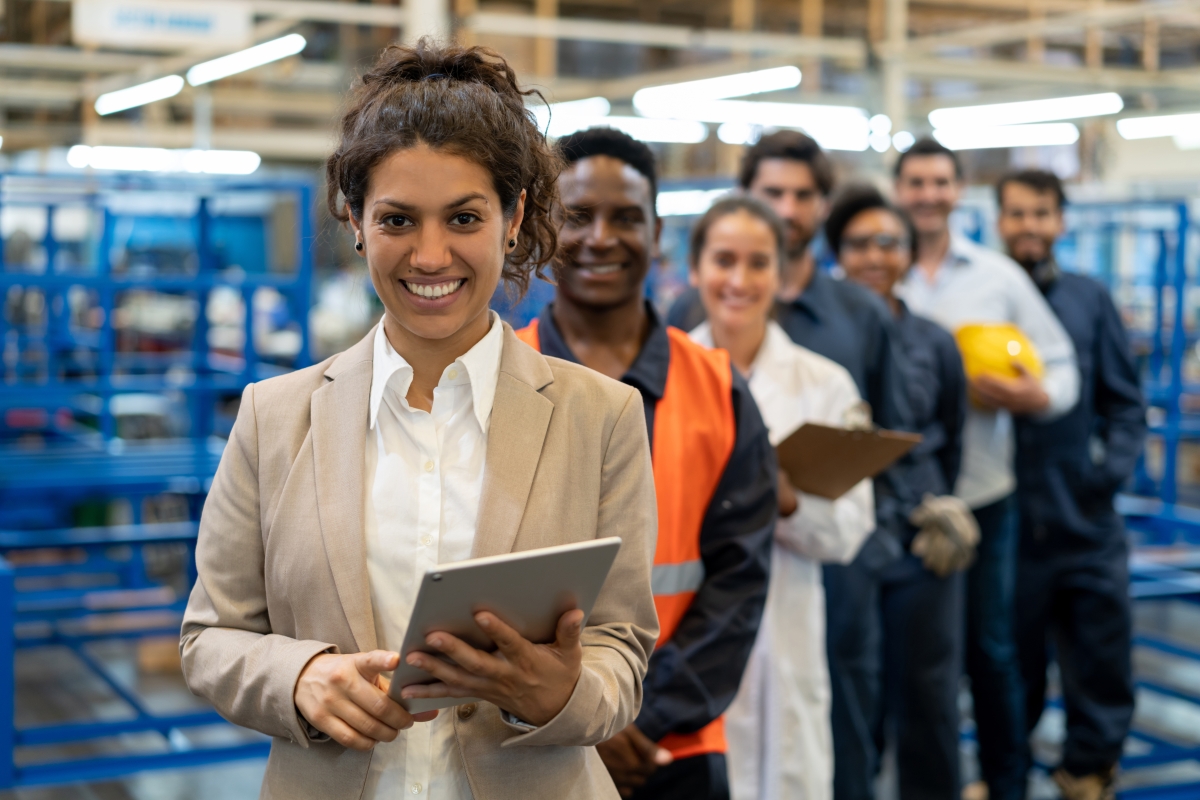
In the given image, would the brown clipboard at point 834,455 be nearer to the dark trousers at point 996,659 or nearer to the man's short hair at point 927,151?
the dark trousers at point 996,659

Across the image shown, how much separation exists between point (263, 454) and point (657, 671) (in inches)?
31.2

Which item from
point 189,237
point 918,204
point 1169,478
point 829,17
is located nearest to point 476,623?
point 918,204

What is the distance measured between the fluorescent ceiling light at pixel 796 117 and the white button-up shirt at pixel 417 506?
6403 millimetres

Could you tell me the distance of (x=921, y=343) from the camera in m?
3.34

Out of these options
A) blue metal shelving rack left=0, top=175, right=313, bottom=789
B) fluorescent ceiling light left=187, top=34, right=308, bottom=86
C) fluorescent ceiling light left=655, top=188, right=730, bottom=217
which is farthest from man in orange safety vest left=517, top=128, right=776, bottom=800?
fluorescent ceiling light left=655, top=188, right=730, bottom=217

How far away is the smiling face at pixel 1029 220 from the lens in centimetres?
403

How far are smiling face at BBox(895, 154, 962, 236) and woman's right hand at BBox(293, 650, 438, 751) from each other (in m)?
2.95

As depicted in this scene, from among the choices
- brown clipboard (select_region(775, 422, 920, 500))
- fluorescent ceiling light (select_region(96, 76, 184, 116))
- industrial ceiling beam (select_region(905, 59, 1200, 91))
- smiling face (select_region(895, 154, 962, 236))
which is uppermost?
industrial ceiling beam (select_region(905, 59, 1200, 91))

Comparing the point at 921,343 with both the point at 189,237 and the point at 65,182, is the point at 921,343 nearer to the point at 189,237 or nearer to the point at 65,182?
the point at 65,182

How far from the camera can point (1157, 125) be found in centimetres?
761

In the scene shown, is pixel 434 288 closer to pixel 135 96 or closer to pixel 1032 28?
pixel 1032 28

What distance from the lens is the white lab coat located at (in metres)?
2.35

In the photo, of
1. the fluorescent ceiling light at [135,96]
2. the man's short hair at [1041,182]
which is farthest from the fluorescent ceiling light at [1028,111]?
the fluorescent ceiling light at [135,96]

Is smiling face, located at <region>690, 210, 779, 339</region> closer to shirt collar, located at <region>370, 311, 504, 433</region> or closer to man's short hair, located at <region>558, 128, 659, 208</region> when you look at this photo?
man's short hair, located at <region>558, 128, 659, 208</region>
